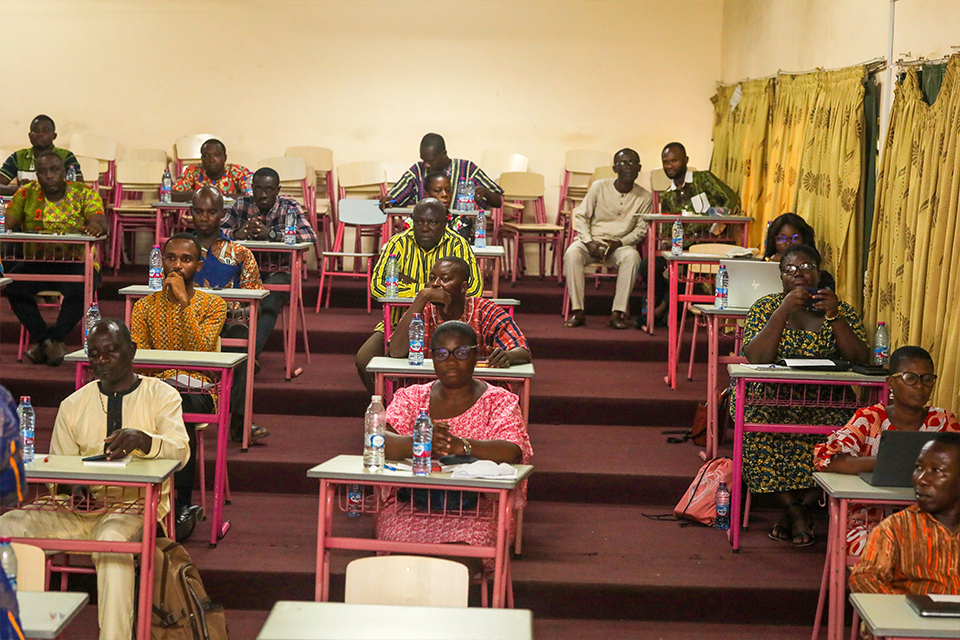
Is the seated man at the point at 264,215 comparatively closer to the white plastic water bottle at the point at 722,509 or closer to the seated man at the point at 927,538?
the white plastic water bottle at the point at 722,509

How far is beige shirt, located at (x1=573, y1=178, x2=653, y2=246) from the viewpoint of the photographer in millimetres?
8578

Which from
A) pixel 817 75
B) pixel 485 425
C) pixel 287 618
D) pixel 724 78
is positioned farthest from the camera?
pixel 724 78

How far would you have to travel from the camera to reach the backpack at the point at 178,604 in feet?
13.0

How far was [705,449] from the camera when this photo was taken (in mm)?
6105

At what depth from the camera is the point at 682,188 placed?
27.6 feet

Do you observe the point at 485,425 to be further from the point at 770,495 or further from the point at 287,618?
the point at 770,495

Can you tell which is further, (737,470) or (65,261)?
(65,261)

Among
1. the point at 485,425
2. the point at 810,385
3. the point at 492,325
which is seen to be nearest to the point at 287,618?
the point at 485,425

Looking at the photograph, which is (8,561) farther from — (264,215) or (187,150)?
(187,150)

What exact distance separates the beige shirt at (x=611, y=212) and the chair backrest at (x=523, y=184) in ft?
3.61

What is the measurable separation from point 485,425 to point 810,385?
200cm

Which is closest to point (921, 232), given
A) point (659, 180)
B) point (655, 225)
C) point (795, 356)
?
point (795, 356)

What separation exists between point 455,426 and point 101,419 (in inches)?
55.5

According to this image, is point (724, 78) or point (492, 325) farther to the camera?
point (724, 78)
